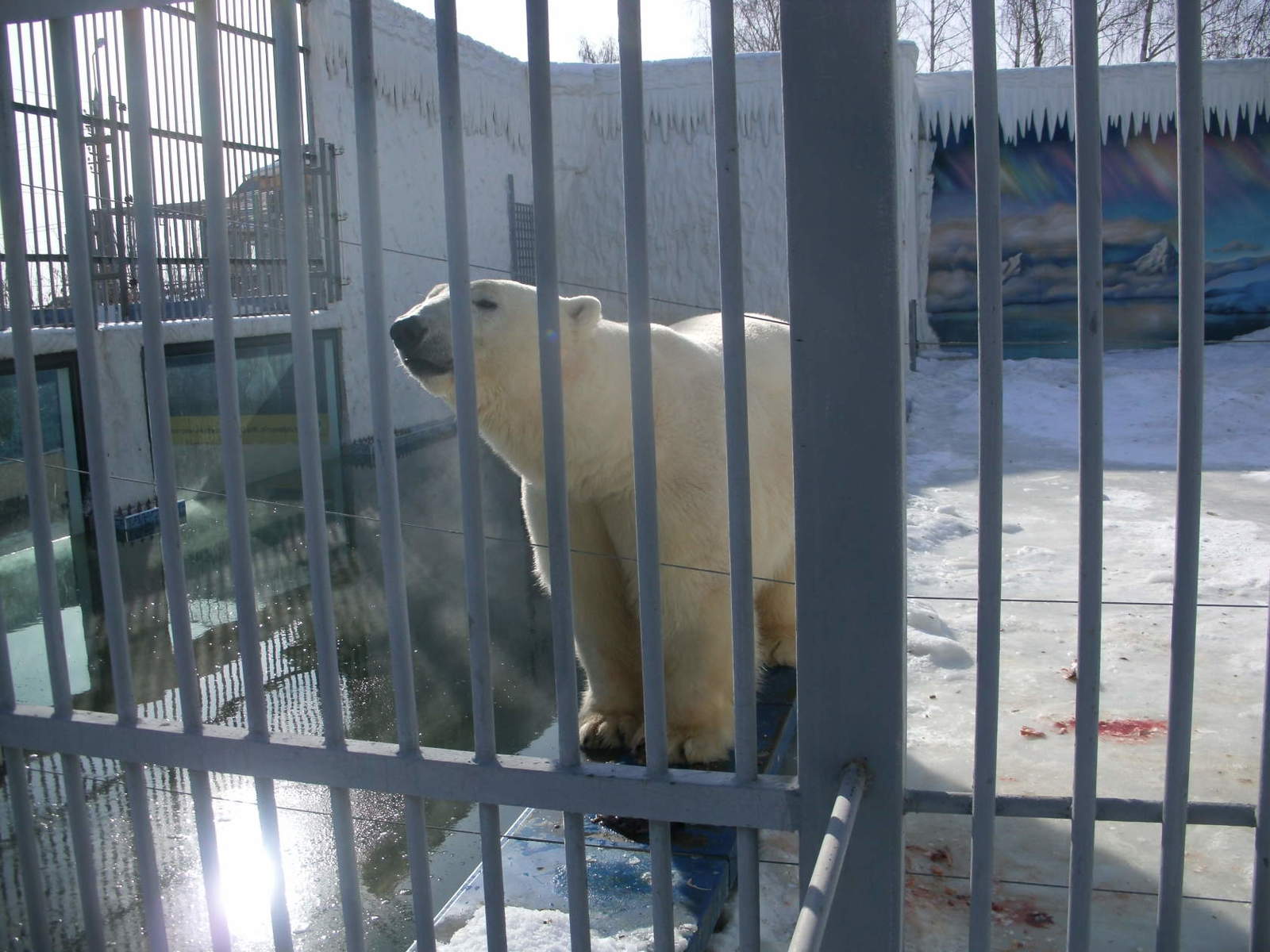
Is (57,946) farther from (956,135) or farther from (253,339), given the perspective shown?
(956,135)

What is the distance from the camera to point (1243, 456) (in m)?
7.73

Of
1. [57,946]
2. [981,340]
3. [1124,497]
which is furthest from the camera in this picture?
[1124,497]

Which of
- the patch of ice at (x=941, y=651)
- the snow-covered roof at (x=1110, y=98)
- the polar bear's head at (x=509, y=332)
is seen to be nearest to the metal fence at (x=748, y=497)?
the polar bear's head at (x=509, y=332)

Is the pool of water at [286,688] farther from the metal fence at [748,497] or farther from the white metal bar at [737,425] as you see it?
the white metal bar at [737,425]

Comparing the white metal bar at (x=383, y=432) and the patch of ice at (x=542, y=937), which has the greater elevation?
the white metal bar at (x=383, y=432)

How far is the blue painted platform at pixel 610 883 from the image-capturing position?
2.18 metres

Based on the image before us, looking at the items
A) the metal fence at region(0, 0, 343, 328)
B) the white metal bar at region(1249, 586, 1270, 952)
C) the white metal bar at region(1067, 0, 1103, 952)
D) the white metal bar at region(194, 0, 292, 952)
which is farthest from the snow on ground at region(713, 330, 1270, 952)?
the metal fence at region(0, 0, 343, 328)

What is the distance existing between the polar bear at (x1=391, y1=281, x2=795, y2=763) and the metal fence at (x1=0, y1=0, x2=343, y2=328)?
325 cm

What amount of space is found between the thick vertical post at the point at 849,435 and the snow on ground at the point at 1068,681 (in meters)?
0.31

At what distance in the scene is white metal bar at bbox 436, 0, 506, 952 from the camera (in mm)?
1325

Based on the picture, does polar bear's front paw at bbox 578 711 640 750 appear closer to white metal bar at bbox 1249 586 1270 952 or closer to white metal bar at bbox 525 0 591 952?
white metal bar at bbox 525 0 591 952

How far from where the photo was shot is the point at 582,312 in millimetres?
2729

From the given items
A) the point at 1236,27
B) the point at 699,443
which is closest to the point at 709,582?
the point at 699,443

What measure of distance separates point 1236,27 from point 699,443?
56.5ft
